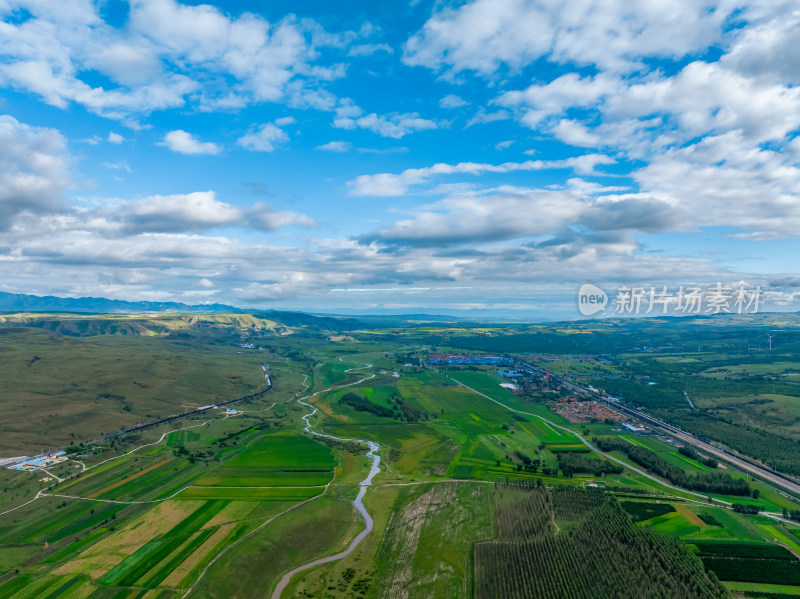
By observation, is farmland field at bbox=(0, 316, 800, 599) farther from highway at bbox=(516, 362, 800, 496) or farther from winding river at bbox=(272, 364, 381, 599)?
highway at bbox=(516, 362, 800, 496)

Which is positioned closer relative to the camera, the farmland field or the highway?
the farmland field

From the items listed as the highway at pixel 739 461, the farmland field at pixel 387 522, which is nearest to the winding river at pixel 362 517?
the farmland field at pixel 387 522

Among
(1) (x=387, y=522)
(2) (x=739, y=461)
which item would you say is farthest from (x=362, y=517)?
(2) (x=739, y=461)

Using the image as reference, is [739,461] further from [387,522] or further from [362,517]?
[362,517]

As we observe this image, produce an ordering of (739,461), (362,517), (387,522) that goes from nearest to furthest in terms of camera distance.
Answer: (387,522)
(362,517)
(739,461)

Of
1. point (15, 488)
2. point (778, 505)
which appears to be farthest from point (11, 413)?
point (778, 505)

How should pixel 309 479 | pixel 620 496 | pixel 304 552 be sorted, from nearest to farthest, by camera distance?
pixel 304 552
pixel 620 496
pixel 309 479

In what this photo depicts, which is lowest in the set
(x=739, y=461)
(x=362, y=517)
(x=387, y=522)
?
(x=362, y=517)

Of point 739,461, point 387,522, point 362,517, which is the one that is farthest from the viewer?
point 739,461

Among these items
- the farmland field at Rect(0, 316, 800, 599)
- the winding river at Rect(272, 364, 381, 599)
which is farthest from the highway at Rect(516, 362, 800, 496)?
the winding river at Rect(272, 364, 381, 599)

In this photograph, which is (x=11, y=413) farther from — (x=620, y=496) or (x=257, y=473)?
(x=620, y=496)

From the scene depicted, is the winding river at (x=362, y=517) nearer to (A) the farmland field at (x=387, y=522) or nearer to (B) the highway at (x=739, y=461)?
(A) the farmland field at (x=387, y=522)
